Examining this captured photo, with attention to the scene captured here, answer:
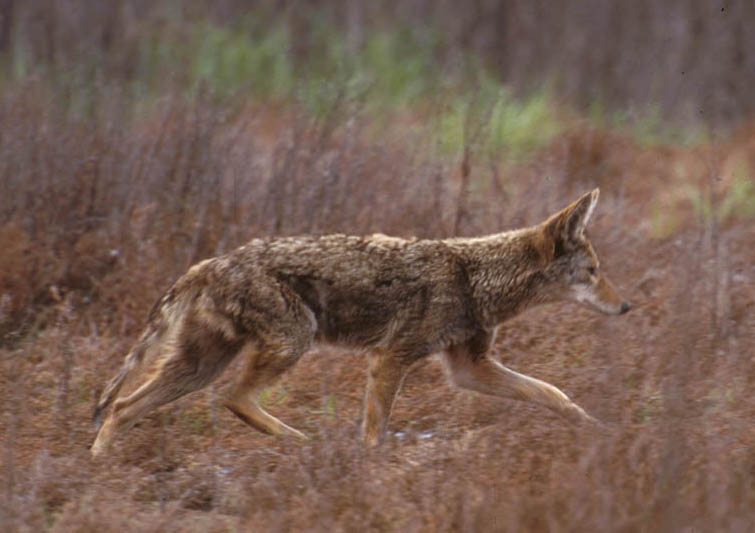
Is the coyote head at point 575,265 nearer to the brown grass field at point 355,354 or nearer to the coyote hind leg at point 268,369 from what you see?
the brown grass field at point 355,354

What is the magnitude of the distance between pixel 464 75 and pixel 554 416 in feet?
21.1

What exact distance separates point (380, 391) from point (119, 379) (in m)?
1.37

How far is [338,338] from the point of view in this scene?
6.92 metres

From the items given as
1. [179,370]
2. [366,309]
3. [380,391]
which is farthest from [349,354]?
[179,370]

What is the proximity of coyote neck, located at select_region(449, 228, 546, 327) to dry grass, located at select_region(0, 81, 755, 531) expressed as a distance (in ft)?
1.70

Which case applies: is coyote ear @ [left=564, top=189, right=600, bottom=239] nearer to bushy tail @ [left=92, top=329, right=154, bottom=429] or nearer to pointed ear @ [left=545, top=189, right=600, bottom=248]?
pointed ear @ [left=545, top=189, right=600, bottom=248]

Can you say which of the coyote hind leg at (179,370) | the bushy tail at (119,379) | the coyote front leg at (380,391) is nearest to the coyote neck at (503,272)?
the coyote front leg at (380,391)

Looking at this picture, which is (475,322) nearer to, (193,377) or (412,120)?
(193,377)

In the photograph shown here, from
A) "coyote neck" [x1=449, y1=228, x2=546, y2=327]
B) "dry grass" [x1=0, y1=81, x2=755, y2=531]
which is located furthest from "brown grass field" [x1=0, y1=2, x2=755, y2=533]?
"coyote neck" [x1=449, y1=228, x2=546, y2=327]

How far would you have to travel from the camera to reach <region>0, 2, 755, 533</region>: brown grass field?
193 inches

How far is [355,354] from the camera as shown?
25.7ft

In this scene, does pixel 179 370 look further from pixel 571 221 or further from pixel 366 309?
pixel 571 221

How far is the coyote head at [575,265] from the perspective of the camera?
729cm

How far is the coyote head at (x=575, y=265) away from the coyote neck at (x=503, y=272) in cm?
9
